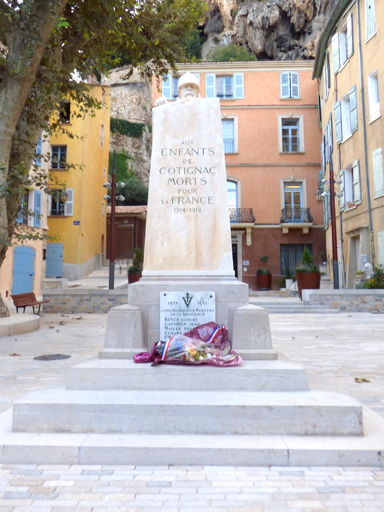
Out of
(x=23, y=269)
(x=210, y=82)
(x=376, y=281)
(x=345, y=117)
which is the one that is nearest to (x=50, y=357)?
(x=376, y=281)

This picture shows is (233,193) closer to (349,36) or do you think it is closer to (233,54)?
(349,36)

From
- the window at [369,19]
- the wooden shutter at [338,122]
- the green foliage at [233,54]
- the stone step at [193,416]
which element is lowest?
the stone step at [193,416]

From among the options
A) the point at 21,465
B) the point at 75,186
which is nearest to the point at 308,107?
the point at 75,186

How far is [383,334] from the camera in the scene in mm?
8266

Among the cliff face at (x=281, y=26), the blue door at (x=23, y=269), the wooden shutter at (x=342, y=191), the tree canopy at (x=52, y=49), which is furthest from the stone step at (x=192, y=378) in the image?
the cliff face at (x=281, y=26)

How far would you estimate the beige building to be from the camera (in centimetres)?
1511

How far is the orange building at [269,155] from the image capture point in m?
23.1

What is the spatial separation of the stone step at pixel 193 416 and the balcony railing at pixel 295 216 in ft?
67.5

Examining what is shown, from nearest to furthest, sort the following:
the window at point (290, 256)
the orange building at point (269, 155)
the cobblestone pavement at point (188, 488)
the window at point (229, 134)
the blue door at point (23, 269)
Answer: the cobblestone pavement at point (188, 488) < the blue door at point (23, 269) < the window at point (290, 256) < the orange building at point (269, 155) < the window at point (229, 134)

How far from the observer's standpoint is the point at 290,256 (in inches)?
906

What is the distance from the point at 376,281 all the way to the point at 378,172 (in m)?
4.39

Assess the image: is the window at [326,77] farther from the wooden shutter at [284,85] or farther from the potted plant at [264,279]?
the potted plant at [264,279]

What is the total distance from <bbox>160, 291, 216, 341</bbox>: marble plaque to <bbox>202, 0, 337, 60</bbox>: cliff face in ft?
119

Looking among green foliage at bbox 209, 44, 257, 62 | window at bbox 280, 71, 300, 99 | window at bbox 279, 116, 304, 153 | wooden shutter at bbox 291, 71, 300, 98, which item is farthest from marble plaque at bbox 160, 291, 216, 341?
green foliage at bbox 209, 44, 257, 62
